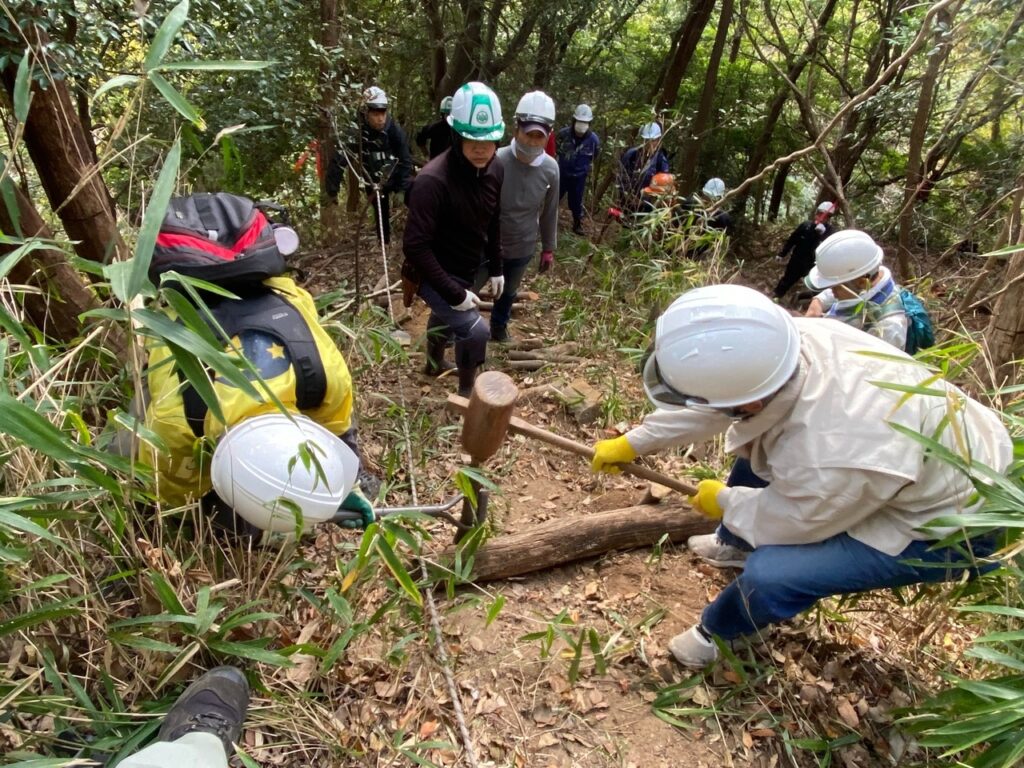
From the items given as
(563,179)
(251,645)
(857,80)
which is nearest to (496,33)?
(563,179)

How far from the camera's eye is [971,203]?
8188mm

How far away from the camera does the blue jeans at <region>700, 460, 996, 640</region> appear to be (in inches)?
76.1

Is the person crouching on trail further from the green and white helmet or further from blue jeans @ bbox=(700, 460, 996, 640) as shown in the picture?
blue jeans @ bbox=(700, 460, 996, 640)

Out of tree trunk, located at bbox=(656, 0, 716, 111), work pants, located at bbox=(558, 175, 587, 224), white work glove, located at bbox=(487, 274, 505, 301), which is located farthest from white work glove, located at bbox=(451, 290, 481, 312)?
tree trunk, located at bbox=(656, 0, 716, 111)

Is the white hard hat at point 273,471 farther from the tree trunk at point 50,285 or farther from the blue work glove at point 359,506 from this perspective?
the tree trunk at point 50,285

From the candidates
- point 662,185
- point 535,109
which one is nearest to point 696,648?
point 535,109

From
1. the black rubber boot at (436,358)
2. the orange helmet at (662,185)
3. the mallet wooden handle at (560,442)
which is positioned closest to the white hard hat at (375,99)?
the black rubber boot at (436,358)

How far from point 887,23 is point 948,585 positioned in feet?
26.2

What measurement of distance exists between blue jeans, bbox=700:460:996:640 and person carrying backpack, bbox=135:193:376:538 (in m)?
1.35

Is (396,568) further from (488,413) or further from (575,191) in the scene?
(575,191)

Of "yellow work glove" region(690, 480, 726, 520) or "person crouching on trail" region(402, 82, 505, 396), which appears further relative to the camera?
"person crouching on trail" region(402, 82, 505, 396)

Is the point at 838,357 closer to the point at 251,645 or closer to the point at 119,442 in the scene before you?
the point at 251,645

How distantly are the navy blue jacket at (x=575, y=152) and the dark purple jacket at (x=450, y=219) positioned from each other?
3982 mm

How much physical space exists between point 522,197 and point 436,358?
128cm
